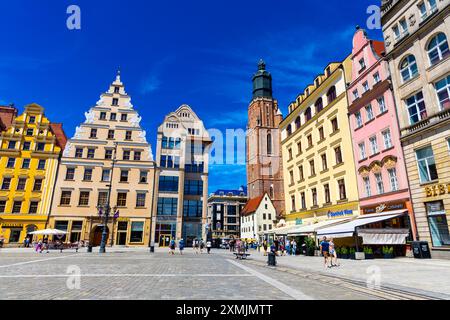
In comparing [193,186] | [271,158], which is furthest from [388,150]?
[271,158]

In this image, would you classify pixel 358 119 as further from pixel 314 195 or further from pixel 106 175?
pixel 106 175

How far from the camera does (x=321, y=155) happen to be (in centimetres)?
3145

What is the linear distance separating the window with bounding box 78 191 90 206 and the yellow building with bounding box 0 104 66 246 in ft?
13.8

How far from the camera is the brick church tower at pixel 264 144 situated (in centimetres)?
9244

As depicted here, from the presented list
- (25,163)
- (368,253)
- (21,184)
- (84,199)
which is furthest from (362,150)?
(25,163)

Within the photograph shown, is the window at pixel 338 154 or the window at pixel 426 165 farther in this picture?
the window at pixel 338 154

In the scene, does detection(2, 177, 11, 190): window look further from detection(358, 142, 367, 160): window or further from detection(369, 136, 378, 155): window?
detection(369, 136, 378, 155): window

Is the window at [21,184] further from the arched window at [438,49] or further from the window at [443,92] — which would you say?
the arched window at [438,49]

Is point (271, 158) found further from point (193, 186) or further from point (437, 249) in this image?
point (437, 249)

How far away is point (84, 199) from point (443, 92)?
140ft

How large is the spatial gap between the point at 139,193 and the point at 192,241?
1117 cm

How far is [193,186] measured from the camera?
45219mm

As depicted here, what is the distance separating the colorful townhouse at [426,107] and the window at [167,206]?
31.6 metres

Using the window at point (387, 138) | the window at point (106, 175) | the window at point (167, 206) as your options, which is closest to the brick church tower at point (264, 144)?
the window at point (167, 206)
